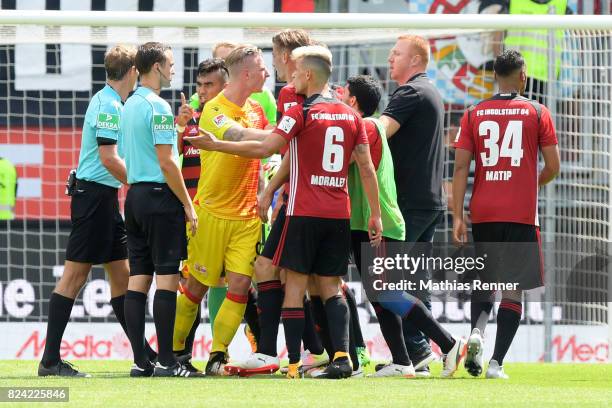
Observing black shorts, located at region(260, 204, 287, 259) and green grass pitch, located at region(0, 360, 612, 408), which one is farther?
black shorts, located at region(260, 204, 287, 259)

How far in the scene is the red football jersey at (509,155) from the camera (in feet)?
23.5

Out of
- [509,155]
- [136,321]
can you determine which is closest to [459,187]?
[509,155]

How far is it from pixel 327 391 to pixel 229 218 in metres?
1.59

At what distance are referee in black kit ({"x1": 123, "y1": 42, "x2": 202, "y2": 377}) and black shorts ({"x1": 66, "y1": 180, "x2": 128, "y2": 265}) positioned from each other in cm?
28

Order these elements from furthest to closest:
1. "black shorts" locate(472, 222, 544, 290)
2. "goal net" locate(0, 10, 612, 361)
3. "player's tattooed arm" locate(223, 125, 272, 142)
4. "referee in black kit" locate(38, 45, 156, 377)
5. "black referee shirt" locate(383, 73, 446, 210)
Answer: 1. "goal net" locate(0, 10, 612, 361)
2. "black referee shirt" locate(383, 73, 446, 210)
3. "referee in black kit" locate(38, 45, 156, 377)
4. "black shorts" locate(472, 222, 544, 290)
5. "player's tattooed arm" locate(223, 125, 272, 142)

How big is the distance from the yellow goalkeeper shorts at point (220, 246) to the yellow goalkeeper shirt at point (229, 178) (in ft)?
0.17

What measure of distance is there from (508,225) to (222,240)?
65.3 inches

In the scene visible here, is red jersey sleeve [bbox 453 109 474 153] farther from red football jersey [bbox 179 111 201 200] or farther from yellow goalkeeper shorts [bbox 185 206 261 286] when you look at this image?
red football jersey [bbox 179 111 201 200]

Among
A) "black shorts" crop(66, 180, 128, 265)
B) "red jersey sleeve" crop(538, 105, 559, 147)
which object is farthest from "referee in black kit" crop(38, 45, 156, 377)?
"red jersey sleeve" crop(538, 105, 559, 147)

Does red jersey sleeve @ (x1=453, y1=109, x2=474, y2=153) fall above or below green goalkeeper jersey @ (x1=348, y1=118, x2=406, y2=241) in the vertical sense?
above

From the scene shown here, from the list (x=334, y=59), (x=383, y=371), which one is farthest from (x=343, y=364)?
(x=334, y=59)

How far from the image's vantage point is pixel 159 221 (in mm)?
6945

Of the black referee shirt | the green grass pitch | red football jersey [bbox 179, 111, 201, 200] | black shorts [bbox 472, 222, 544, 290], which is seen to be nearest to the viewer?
the green grass pitch

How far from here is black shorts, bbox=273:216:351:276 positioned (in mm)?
6793
